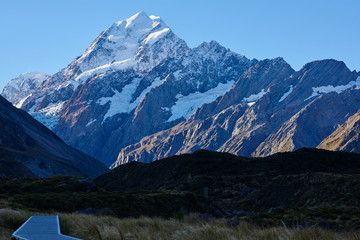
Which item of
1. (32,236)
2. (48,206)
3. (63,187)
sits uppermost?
(63,187)

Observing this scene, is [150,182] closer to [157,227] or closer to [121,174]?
[121,174]

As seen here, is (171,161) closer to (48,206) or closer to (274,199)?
(274,199)

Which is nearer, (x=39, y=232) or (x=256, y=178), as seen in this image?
(x=39, y=232)

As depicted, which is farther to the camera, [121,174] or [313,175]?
[121,174]

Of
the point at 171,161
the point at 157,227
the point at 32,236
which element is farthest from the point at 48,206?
the point at 171,161

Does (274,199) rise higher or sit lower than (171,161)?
lower

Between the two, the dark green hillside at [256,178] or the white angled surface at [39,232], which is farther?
the dark green hillside at [256,178]

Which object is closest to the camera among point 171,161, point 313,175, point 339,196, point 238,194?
point 339,196

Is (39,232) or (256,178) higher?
(256,178)

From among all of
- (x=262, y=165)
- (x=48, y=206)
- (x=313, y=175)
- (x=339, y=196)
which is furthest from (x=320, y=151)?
(x=48, y=206)

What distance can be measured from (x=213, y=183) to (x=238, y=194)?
15.8m

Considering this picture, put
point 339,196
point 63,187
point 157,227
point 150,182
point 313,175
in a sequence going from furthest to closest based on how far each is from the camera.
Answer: point 150,182 < point 313,175 < point 63,187 < point 339,196 < point 157,227

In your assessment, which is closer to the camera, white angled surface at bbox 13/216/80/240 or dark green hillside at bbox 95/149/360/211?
white angled surface at bbox 13/216/80/240

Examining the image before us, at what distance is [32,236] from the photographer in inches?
494
